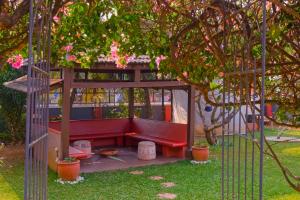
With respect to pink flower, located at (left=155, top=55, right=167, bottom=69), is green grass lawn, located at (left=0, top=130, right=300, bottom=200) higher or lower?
lower

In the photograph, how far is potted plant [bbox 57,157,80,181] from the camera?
8734mm

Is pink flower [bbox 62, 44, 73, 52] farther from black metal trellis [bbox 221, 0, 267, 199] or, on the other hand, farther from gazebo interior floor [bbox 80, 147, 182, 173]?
gazebo interior floor [bbox 80, 147, 182, 173]

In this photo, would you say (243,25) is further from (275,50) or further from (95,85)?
(95,85)

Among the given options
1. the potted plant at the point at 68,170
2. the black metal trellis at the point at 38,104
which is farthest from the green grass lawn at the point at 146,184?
the black metal trellis at the point at 38,104

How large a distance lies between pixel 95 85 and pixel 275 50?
293 inches

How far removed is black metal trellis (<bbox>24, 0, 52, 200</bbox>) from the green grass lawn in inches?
203

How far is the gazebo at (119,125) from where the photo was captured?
974cm

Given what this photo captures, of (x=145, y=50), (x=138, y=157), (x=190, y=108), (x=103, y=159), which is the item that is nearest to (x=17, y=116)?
(x=103, y=159)

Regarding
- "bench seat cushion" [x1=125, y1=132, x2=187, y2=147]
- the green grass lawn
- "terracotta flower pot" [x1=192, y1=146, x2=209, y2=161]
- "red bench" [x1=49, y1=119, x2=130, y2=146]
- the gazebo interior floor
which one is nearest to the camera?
the green grass lawn

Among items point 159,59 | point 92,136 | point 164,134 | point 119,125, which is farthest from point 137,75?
point 159,59

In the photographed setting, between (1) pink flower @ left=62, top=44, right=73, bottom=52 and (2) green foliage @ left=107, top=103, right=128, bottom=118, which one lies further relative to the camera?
(2) green foliage @ left=107, top=103, right=128, bottom=118

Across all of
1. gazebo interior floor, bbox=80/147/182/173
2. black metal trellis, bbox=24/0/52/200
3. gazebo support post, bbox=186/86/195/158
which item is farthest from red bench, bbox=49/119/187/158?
black metal trellis, bbox=24/0/52/200

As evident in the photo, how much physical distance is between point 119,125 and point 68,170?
16.6ft

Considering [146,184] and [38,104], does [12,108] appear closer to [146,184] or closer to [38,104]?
→ [146,184]
